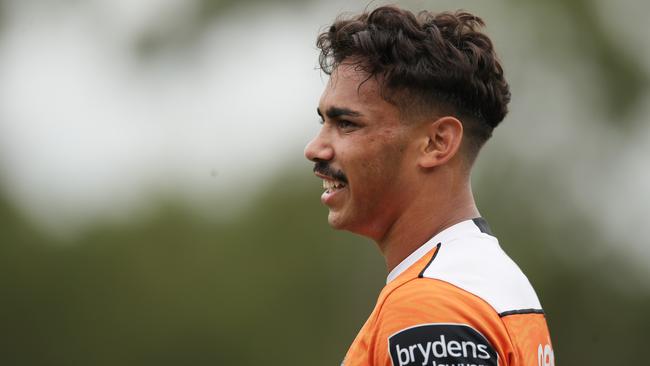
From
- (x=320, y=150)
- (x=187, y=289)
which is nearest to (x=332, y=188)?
(x=320, y=150)

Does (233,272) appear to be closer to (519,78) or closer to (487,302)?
(519,78)

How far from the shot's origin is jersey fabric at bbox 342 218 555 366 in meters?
3.36

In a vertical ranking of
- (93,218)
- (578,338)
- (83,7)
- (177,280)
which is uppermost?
(83,7)

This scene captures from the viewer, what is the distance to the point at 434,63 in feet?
13.6

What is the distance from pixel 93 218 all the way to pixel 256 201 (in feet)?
14.9

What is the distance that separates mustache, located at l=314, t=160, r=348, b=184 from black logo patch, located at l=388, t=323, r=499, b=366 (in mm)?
903

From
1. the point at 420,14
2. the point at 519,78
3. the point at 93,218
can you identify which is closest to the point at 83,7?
the point at 93,218

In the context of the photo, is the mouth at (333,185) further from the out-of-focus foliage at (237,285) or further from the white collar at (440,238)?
the out-of-focus foliage at (237,285)

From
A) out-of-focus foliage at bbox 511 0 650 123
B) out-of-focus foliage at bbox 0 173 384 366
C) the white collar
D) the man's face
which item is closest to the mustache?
the man's face

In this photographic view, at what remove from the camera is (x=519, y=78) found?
2750cm

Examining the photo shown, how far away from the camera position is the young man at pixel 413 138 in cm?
392

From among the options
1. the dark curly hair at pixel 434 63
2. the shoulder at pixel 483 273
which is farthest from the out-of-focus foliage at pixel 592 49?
the shoulder at pixel 483 273

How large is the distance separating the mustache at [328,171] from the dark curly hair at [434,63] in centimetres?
32

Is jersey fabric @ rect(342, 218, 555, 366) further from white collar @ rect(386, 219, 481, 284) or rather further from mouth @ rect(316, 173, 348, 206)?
mouth @ rect(316, 173, 348, 206)
